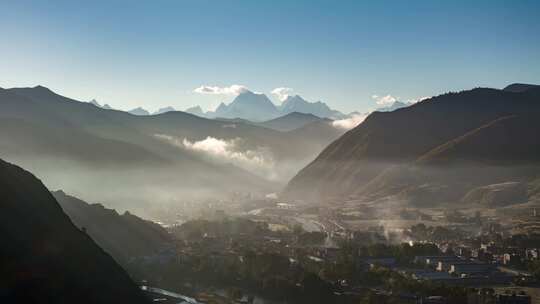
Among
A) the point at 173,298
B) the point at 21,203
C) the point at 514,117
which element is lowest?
the point at 173,298

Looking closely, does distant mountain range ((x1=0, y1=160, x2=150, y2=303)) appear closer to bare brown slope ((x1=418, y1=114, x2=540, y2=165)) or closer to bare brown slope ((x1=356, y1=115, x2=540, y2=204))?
bare brown slope ((x1=356, y1=115, x2=540, y2=204))

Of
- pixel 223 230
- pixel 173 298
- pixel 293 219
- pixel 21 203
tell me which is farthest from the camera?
pixel 293 219

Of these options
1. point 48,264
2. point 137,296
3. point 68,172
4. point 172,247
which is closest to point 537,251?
point 172,247

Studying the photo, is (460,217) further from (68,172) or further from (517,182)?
(68,172)

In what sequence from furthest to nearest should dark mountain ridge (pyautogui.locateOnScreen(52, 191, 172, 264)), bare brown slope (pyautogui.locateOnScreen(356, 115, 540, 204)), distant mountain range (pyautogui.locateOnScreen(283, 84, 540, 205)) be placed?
distant mountain range (pyautogui.locateOnScreen(283, 84, 540, 205))
bare brown slope (pyautogui.locateOnScreen(356, 115, 540, 204))
dark mountain ridge (pyautogui.locateOnScreen(52, 191, 172, 264))

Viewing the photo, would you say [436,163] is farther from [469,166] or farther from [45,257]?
[45,257]

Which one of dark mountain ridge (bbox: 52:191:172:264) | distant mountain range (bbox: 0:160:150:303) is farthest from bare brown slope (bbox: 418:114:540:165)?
distant mountain range (bbox: 0:160:150:303)

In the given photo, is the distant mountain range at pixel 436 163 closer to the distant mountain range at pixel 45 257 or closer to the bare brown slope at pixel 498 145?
the bare brown slope at pixel 498 145

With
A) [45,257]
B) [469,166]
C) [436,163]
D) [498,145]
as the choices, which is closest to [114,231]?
[45,257]
